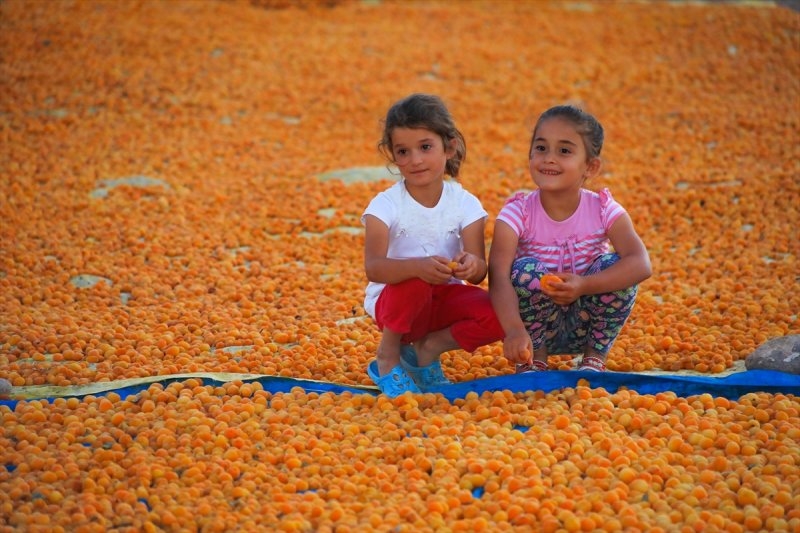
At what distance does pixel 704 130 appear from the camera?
27.6 ft

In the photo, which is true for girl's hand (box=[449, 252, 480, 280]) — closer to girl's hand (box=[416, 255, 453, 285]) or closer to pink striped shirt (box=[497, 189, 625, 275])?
girl's hand (box=[416, 255, 453, 285])

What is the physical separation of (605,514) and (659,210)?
4.14m

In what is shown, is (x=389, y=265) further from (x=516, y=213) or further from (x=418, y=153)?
(x=516, y=213)

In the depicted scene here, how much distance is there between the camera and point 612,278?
3.62 meters

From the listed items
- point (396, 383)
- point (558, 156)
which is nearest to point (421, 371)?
point (396, 383)

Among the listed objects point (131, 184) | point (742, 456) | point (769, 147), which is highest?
point (769, 147)

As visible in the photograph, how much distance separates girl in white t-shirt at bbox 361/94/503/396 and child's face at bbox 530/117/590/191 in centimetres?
30

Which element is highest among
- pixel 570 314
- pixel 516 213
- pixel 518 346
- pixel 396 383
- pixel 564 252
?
pixel 516 213

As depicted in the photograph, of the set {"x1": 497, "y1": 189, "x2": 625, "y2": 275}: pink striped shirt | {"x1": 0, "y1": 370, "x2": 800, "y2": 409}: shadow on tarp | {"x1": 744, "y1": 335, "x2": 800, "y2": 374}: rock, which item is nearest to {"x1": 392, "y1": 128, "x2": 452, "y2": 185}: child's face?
{"x1": 497, "y1": 189, "x2": 625, "y2": 275}: pink striped shirt

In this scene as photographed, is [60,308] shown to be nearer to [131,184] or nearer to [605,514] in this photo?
[131,184]

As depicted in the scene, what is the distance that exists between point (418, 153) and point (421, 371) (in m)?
0.94

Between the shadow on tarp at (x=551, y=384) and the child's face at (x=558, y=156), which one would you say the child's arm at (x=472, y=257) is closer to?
the child's face at (x=558, y=156)

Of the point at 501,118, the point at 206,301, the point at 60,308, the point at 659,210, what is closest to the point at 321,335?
the point at 206,301

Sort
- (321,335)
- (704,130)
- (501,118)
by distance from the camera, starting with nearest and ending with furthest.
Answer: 1. (321,335)
2. (704,130)
3. (501,118)
